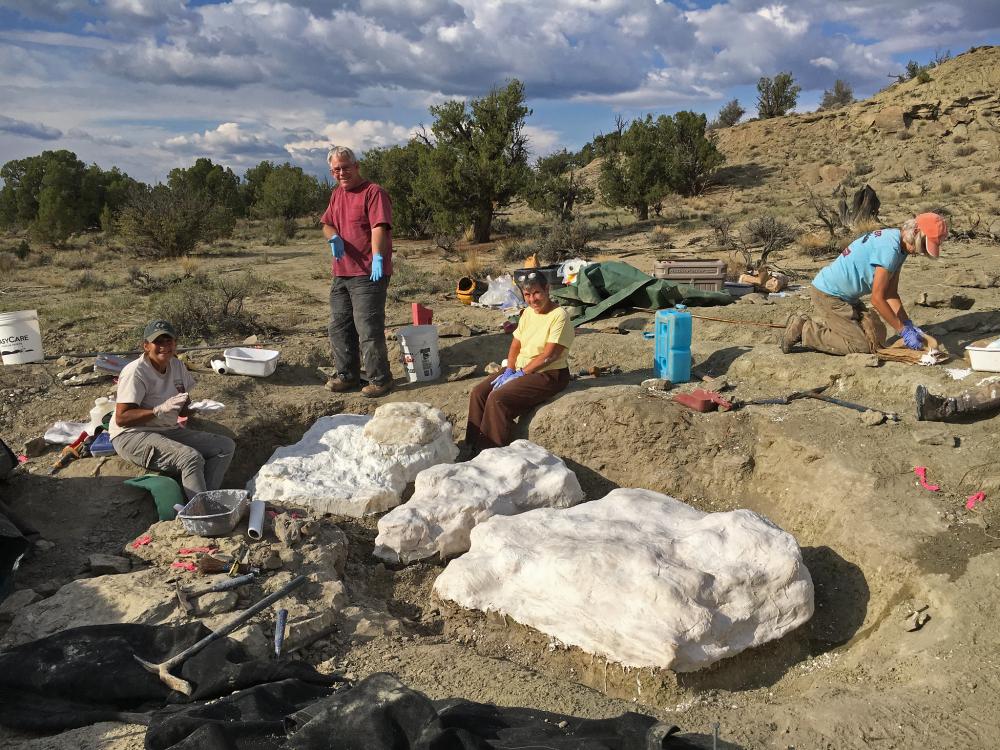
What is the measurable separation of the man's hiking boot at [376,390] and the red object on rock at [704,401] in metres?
2.47

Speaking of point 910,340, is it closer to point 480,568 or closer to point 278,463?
point 480,568

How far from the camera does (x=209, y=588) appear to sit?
3428 millimetres

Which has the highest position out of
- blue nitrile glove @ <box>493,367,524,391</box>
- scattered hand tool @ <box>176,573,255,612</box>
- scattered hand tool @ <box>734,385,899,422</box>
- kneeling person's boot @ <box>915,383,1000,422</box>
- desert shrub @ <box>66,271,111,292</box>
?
desert shrub @ <box>66,271,111,292</box>

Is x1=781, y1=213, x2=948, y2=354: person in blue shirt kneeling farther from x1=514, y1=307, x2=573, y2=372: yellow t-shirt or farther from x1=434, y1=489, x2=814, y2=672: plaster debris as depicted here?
x1=434, y1=489, x2=814, y2=672: plaster debris

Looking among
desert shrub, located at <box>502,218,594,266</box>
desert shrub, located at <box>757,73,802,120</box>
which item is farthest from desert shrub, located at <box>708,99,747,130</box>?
desert shrub, located at <box>502,218,594,266</box>

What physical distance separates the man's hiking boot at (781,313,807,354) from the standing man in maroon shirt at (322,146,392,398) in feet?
10.9

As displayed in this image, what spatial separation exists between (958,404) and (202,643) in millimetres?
4531

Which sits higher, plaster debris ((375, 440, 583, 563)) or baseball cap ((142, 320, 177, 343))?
baseball cap ((142, 320, 177, 343))

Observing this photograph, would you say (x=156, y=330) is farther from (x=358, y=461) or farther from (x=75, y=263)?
(x=75, y=263)

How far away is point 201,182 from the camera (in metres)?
31.3

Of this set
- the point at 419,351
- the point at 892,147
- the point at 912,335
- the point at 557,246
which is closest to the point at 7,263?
the point at 557,246

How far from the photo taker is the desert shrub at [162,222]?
54.5ft

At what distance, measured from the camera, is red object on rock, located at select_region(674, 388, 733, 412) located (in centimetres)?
525

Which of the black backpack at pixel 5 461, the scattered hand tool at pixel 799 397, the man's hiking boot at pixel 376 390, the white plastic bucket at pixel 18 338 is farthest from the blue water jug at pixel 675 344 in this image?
the white plastic bucket at pixel 18 338
